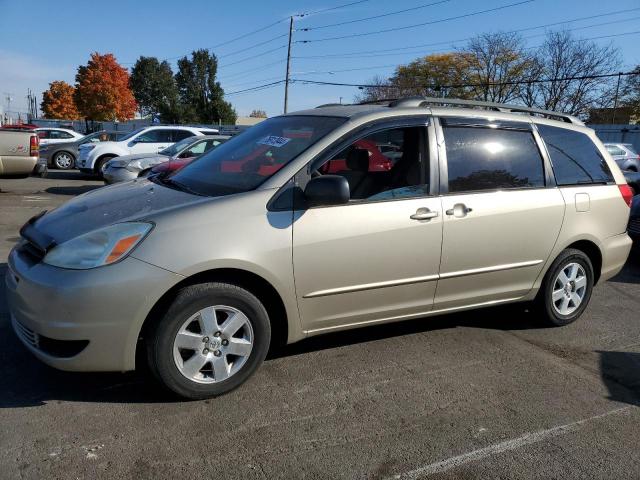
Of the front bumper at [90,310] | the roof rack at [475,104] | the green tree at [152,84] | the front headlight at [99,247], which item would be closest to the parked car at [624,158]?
the roof rack at [475,104]

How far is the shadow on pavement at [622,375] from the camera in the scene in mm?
3562

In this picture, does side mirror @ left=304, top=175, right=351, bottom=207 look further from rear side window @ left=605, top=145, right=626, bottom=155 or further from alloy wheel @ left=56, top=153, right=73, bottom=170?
rear side window @ left=605, top=145, right=626, bottom=155

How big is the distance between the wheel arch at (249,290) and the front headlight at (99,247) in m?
0.34

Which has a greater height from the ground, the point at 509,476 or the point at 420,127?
the point at 420,127

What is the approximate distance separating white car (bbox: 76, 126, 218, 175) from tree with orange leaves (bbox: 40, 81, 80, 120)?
69.2 metres

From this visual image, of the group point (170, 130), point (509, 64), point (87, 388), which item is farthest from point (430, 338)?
point (509, 64)

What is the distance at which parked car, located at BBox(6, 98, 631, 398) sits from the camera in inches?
117

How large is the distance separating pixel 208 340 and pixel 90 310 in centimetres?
66

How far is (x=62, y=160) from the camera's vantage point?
59.8 ft

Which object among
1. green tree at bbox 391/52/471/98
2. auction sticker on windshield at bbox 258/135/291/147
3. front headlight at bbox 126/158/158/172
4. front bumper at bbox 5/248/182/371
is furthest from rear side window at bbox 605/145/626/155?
green tree at bbox 391/52/471/98

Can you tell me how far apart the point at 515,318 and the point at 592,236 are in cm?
98

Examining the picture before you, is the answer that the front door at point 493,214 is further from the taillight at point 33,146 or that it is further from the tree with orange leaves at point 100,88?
the tree with orange leaves at point 100,88

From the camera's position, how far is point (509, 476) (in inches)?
104

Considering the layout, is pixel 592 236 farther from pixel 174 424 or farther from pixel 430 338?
pixel 174 424
